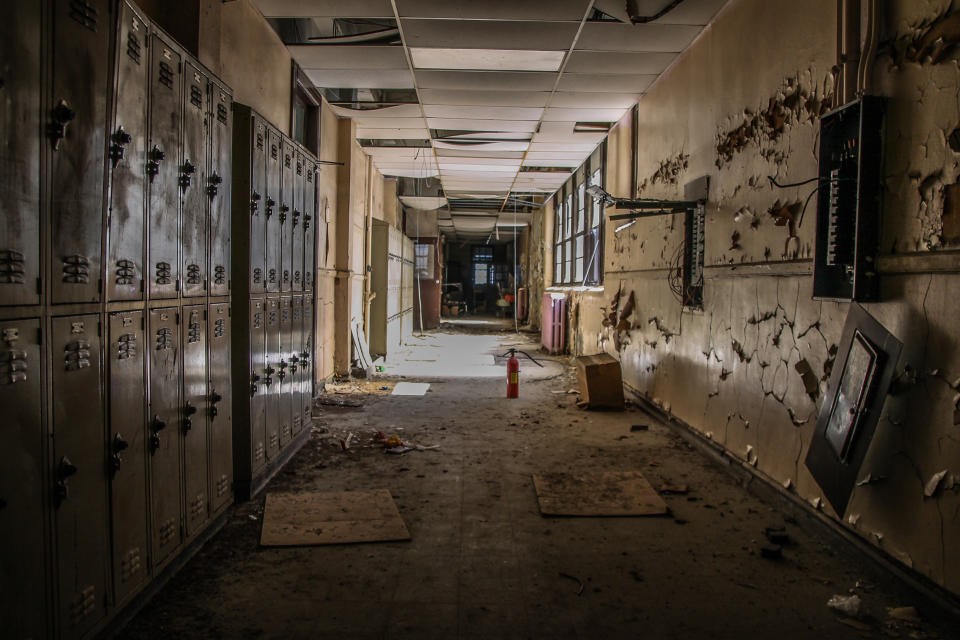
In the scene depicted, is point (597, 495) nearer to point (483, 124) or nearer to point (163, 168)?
point (163, 168)

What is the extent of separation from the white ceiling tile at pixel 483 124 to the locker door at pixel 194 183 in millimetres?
4432

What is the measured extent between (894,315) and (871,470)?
2.12ft

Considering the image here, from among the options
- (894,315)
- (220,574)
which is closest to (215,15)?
(220,574)

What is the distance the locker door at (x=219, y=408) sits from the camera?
9.08 ft

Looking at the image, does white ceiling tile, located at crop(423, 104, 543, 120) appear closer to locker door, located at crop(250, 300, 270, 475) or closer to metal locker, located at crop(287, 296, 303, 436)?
metal locker, located at crop(287, 296, 303, 436)

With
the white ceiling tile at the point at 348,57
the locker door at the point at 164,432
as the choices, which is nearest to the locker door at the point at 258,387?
the locker door at the point at 164,432

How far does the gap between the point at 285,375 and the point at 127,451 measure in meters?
1.86

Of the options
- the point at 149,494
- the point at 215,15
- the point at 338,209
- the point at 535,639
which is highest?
the point at 215,15

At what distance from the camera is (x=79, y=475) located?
1.74 meters

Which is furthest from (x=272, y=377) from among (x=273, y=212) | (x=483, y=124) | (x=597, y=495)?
(x=483, y=124)

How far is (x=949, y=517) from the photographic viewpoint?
6.65 feet

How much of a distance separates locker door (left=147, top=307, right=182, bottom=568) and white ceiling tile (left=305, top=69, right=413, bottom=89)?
3782mm

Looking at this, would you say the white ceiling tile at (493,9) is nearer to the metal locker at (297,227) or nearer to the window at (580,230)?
the metal locker at (297,227)

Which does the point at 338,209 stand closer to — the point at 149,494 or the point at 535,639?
the point at 149,494
